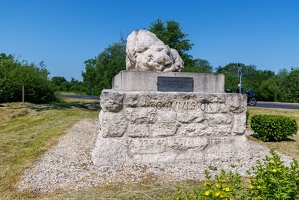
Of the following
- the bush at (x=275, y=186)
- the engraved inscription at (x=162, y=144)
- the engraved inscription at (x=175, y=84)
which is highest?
the engraved inscription at (x=175, y=84)

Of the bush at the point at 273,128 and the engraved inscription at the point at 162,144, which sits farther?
the bush at the point at 273,128

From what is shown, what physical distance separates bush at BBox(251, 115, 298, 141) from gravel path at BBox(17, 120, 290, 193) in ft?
9.64

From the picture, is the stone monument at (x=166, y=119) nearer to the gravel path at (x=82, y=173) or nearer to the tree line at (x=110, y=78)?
the gravel path at (x=82, y=173)

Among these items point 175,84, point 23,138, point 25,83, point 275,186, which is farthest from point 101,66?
point 275,186

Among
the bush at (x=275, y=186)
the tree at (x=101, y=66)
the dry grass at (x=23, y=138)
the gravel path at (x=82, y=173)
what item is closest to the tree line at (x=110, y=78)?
the tree at (x=101, y=66)

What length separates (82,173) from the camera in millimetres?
4164

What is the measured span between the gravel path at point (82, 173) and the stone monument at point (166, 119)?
161 millimetres

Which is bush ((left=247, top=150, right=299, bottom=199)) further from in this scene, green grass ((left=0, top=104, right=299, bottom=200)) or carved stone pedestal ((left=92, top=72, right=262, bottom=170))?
carved stone pedestal ((left=92, top=72, right=262, bottom=170))

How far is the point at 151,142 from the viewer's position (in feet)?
15.8

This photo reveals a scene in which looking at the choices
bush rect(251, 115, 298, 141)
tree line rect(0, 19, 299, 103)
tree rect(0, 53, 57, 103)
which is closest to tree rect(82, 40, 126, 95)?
tree line rect(0, 19, 299, 103)

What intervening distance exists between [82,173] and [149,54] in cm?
263

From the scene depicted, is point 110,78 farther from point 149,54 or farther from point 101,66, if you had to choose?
point 149,54

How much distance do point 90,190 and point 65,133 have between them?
415 cm

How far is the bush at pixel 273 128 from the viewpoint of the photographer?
7574mm
